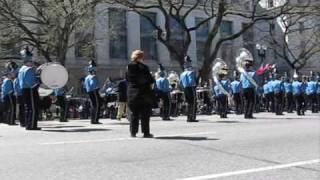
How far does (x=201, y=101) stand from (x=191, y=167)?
21.8m

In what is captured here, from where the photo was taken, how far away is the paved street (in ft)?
27.4

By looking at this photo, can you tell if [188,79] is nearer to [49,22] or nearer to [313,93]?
[313,93]

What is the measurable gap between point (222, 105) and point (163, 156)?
44.8ft

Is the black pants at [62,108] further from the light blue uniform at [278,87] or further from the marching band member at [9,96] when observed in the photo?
the light blue uniform at [278,87]

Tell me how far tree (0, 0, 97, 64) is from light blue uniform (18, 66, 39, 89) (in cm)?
1658

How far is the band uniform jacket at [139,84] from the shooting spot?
41.7ft

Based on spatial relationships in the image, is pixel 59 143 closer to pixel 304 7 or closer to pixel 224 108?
pixel 224 108

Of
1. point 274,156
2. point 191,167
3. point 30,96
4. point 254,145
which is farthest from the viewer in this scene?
point 30,96

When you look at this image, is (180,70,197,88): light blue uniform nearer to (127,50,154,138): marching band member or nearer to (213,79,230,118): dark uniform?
(213,79,230,118): dark uniform

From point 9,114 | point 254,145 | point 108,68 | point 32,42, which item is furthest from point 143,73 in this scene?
point 108,68

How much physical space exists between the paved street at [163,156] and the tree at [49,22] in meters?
18.8

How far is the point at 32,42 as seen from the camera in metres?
35.7

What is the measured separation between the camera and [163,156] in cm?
996

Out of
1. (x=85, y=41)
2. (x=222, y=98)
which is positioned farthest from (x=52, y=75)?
(x=85, y=41)
